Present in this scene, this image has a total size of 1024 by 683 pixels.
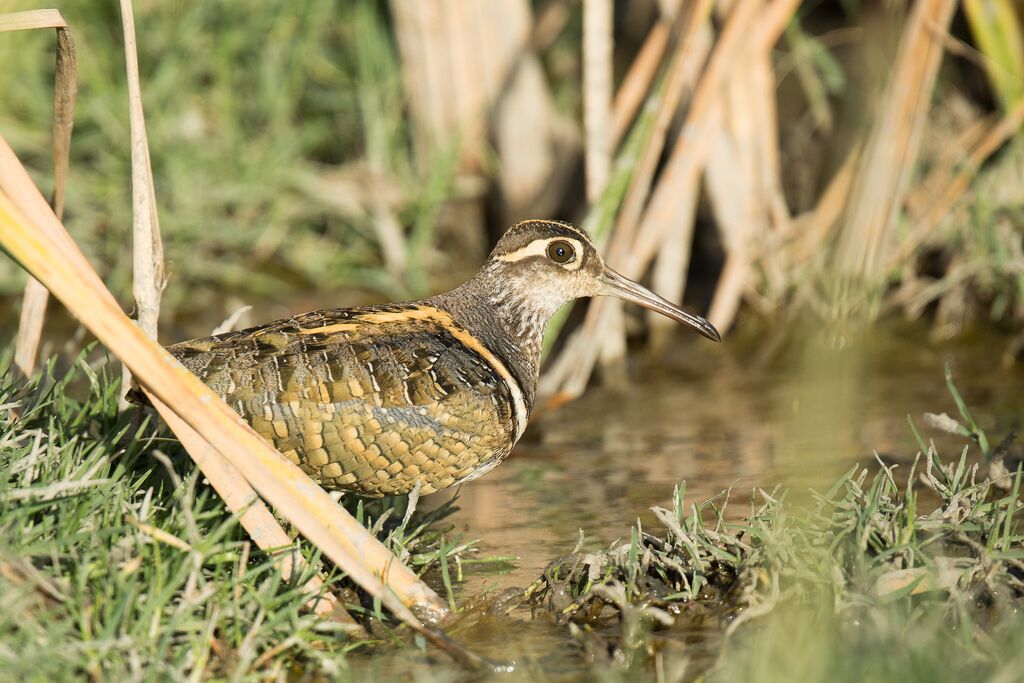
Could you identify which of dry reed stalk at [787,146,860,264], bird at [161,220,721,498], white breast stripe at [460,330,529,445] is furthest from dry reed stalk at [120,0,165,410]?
dry reed stalk at [787,146,860,264]

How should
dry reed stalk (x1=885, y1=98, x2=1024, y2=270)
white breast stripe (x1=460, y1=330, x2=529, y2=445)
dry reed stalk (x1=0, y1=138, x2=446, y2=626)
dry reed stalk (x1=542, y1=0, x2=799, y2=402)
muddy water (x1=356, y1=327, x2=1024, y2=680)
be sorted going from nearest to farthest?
1. dry reed stalk (x1=0, y1=138, x2=446, y2=626)
2. muddy water (x1=356, y1=327, x2=1024, y2=680)
3. white breast stripe (x1=460, y1=330, x2=529, y2=445)
4. dry reed stalk (x1=542, y1=0, x2=799, y2=402)
5. dry reed stalk (x1=885, y1=98, x2=1024, y2=270)

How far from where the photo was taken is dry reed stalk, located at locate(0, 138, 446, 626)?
3477 mm

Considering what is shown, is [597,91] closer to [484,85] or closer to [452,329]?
[484,85]

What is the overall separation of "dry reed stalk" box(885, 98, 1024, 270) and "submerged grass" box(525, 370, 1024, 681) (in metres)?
2.64

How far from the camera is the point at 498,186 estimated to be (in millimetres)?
7832

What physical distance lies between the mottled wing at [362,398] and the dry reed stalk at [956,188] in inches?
123

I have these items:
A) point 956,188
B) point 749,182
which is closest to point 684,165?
point 749,182

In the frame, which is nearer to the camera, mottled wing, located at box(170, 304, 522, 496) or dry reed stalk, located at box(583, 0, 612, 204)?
mottled wing, located at box(170, 304, 522, 496)

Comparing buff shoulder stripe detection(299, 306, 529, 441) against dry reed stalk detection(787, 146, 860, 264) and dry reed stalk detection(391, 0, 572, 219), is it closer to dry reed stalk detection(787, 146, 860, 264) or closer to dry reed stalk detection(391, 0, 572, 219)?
dry reed stalk detection(787, 146, 860, 264)

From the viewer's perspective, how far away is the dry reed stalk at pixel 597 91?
6.33 meters

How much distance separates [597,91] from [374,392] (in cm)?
285

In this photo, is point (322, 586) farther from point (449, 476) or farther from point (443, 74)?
point (443, 74)

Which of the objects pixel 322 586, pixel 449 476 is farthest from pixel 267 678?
pixel 449 476

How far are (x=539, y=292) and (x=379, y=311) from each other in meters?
0.75
